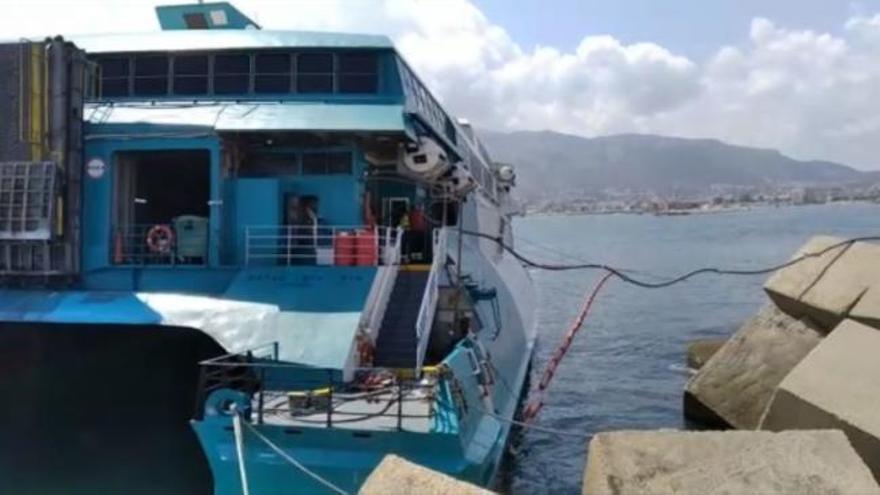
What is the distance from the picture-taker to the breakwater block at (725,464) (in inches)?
172

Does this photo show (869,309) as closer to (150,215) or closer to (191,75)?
(191,75)

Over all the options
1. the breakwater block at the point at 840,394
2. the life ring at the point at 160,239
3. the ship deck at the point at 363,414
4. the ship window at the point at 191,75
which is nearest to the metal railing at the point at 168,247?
the life ring at the point at 160,239

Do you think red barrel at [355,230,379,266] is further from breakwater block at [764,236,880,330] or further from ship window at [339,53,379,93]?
breakwater block at [764,236,880,330]

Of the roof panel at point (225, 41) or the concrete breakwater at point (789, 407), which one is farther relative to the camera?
the roof panel at point (225, 41)

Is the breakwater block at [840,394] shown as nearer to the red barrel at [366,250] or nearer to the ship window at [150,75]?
the red barrel at [366,250]

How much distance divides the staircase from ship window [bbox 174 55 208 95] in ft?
18.4

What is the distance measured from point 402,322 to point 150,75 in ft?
24.9

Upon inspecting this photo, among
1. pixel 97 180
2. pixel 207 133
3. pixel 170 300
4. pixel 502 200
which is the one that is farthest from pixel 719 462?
pixel 502 200

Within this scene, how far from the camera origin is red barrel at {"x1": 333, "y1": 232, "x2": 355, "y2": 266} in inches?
496

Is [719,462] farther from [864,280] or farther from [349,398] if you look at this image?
[864,280]

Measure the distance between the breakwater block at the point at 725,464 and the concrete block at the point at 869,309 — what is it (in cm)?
599

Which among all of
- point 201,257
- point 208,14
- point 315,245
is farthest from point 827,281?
point 208,14

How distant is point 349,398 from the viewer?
922 centimetres

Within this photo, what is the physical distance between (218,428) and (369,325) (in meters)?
2.89
